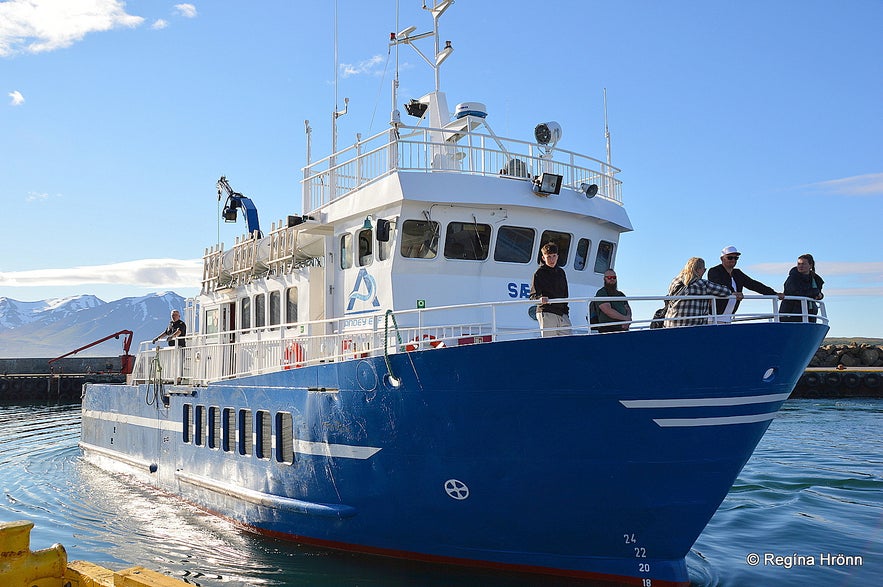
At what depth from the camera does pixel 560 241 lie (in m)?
11.1

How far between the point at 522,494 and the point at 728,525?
5319 mm

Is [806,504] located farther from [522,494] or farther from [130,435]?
[130,435]

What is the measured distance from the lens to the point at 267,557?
9703mm

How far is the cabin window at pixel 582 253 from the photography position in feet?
37.7

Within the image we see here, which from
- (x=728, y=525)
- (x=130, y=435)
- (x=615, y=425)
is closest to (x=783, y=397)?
(x=615, y=425)

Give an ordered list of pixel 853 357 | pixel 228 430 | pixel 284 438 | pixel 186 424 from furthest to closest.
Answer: pixel 853 357
pixel 186 424
pixel 228 430
pixel 284 438

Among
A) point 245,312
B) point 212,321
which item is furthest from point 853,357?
point 245,312

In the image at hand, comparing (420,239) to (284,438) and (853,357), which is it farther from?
(853,357)

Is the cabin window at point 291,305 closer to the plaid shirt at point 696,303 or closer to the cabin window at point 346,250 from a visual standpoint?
the cabin window at point 346,250

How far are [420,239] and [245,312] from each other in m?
5.87

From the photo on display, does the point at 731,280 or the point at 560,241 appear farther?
the point at 560,241

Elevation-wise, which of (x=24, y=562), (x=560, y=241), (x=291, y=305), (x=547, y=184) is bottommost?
(x=24, y=562)

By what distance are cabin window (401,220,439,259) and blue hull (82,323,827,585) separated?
7.34 feet

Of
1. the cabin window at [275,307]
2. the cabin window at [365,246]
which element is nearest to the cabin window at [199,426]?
the cabin window at [275,307]
